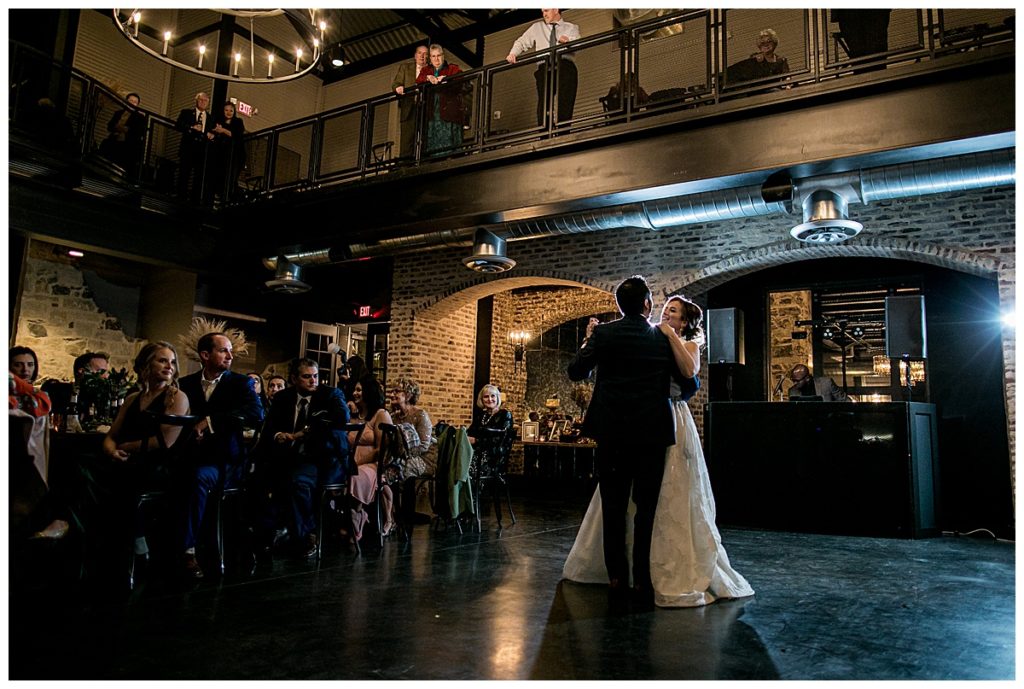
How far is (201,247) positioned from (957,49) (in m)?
7.78

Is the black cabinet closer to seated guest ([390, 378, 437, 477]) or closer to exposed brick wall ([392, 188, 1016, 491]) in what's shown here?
exposed brick wall ([392, 188, 1016, 491])

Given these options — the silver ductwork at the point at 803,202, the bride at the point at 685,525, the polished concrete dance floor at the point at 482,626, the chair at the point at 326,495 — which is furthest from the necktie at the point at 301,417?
the silver ductwork at the point at 803,202

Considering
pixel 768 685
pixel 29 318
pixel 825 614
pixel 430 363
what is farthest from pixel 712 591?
pixel 29 318

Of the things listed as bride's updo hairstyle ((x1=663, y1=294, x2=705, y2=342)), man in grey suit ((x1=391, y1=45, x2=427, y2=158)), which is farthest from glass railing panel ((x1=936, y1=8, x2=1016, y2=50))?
man in grey suit ((x1=391, y1=45, x2=427, y2=158))

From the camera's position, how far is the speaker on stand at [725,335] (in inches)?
300

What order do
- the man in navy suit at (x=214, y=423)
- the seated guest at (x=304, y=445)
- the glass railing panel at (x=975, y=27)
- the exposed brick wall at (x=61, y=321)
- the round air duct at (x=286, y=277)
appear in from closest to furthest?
the man in navy suit at (x=214, y=423) < the seated guest at (x=304, y=445) < the glass railing panel at (x=975, y=27) < the round air duct at (x=286, y=277) < the exposed brick wall at (x=61, y=321)

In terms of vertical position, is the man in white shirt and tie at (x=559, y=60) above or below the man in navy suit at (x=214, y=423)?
above

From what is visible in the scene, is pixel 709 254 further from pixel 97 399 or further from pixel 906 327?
pixel 97 399

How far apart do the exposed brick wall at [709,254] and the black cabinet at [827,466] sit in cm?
78

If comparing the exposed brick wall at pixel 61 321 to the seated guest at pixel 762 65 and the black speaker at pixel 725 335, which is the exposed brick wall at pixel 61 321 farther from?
the seated guest at pixel 762 65

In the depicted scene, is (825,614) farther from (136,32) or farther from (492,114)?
(492,114)

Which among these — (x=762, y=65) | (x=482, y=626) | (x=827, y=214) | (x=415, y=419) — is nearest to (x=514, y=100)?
(x=762, y=65)

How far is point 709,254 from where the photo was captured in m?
7.50

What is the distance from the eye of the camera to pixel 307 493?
4301 mm
